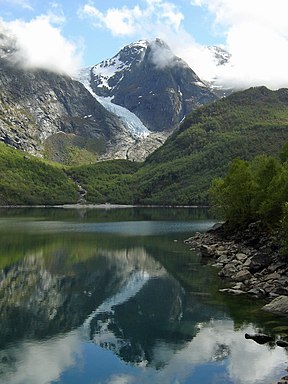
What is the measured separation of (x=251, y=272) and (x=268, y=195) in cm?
1967

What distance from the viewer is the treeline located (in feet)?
274

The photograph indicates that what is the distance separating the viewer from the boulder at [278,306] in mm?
52844

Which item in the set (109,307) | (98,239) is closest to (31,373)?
(109,307)

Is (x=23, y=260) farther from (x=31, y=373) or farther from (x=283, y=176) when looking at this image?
(x=31, y=373)

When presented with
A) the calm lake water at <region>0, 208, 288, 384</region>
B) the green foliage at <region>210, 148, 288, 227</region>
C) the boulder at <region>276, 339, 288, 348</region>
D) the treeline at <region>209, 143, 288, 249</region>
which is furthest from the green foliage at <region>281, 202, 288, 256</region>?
the boulder at <region>276, 339, 288, 348</region>

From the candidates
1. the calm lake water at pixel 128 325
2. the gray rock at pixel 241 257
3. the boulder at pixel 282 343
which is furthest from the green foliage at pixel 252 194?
the boulder at pixel 282 343

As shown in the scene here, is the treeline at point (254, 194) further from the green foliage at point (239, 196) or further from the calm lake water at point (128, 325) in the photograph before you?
the calm lake water at point (128, 325)

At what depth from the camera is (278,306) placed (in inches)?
2115

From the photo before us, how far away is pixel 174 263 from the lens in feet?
297

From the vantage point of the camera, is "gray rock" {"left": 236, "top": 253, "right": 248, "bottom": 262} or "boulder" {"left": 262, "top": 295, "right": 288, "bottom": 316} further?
"gray rock" {"left": 236, "top": 253, "right": 248, "bottom": 262}

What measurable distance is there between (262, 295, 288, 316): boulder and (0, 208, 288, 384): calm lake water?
1313 mm

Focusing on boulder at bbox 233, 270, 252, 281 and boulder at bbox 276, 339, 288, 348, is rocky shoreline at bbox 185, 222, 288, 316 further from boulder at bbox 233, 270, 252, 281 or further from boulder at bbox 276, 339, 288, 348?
boulder at bbox 276, 339, 288, 348

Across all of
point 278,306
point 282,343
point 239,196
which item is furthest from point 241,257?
point 282,343

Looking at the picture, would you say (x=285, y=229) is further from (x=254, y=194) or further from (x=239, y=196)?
(x=239, y=196)
